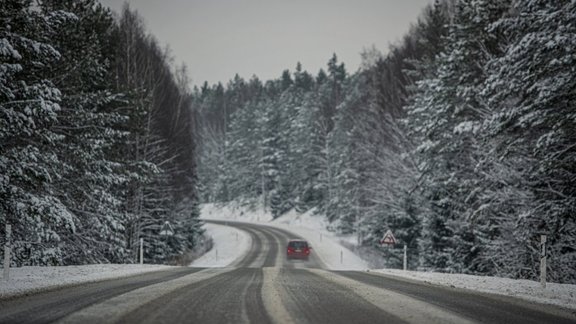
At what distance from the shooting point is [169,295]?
20.4ft

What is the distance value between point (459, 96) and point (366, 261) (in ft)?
59.0

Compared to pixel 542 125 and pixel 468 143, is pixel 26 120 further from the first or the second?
pixel 468 143

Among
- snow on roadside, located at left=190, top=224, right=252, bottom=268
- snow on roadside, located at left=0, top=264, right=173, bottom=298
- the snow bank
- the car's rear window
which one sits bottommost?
snow on roadside, located at left=190, top=224, right=252, bottom=268

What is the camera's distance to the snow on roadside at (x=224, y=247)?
31.5 metres

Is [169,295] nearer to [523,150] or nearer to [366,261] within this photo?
[523,150]

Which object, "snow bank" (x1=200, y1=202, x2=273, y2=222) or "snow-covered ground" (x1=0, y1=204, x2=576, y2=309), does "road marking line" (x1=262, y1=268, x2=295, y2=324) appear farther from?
"snow bank" (x1=200, y1=202, x2=273, y2=222)

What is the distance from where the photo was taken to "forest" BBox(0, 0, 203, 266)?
36.8ft

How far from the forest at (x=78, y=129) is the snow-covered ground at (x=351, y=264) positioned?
11.2 m

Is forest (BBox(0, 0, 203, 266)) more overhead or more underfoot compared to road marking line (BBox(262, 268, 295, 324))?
more overhead

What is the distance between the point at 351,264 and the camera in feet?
106

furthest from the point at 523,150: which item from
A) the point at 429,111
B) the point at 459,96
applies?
the point at 429,111

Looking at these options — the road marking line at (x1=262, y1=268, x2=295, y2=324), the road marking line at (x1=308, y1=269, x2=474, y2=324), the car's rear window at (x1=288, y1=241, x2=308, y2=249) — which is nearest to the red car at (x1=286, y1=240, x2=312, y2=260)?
the car's rear window at (x1=288, y1=241, x2=308, y2=249)

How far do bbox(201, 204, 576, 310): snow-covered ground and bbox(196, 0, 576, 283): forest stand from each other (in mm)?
2406

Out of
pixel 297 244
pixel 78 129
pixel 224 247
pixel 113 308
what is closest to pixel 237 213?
pixel 224 247
